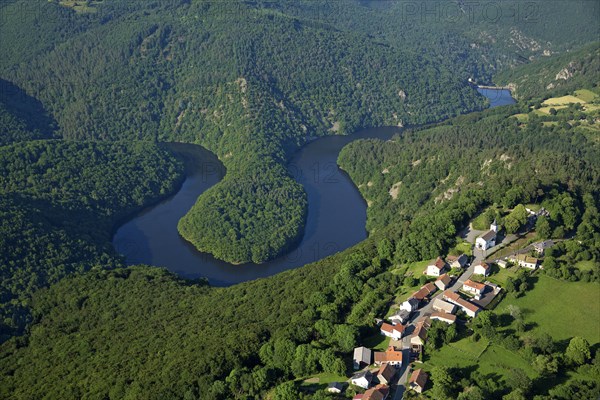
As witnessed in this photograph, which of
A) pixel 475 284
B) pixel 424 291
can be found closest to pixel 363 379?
pixel 424 291

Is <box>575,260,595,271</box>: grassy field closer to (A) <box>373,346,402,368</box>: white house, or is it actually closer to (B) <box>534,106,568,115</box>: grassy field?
(A) <box>373,346,402,368</box>: white house

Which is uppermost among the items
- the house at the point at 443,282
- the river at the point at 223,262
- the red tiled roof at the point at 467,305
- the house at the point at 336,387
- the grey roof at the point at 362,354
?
the house at the point at 336,387

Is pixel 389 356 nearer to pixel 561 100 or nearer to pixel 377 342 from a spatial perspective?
pixel 377 342

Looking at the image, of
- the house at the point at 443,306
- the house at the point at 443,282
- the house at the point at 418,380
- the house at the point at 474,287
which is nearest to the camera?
the house at the point at 418,380

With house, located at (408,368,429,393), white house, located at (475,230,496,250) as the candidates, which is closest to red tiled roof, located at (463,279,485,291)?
white house, located at (475,230,496,250)

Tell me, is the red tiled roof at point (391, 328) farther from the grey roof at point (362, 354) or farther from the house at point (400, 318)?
the grey roof at point (362, 354)

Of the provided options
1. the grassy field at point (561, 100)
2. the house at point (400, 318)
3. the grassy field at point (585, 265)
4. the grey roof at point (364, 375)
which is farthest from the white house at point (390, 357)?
the grassy field at point (561, 100)
